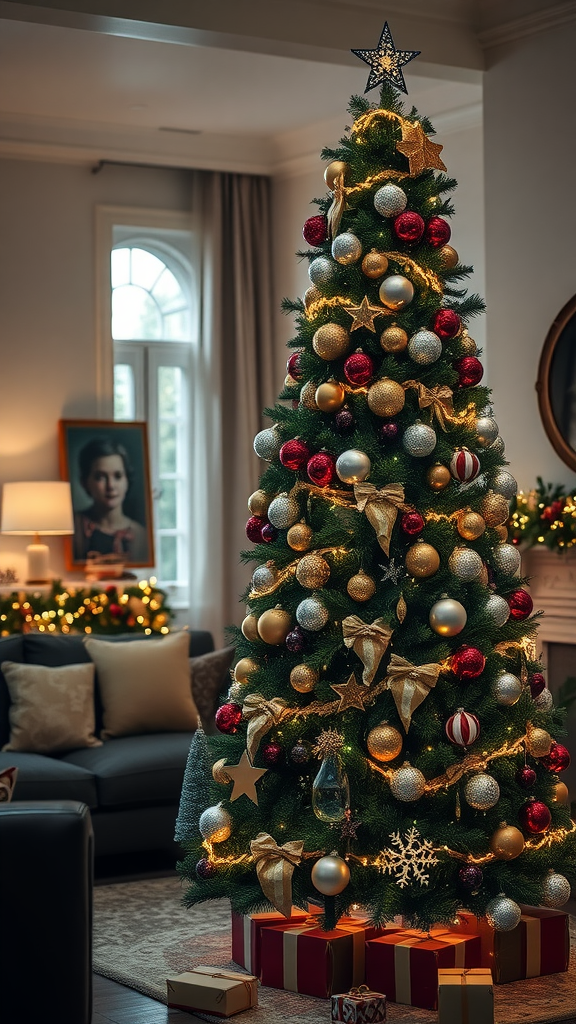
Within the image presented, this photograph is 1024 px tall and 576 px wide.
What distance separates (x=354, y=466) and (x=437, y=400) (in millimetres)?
322

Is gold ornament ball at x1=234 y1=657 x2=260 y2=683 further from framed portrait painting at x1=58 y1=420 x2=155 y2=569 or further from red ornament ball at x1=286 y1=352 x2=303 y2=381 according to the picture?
framed portrait painting at x1=58 y1=420 x2=155 y2=569

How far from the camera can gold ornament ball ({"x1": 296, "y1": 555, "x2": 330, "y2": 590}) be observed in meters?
3.81

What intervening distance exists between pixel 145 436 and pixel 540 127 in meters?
3.28

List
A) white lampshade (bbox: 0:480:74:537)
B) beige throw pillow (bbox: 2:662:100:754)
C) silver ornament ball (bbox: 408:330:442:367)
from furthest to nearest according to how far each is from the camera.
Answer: white lampshade (bbox: 0:480:74:537), beige throw pillow (bbox: 2:662:100:754), silver ornament ball (bbox: 408:330:442:367)

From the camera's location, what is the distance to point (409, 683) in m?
3.68

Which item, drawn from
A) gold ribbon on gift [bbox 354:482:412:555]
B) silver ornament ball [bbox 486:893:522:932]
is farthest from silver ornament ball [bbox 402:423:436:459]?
silver ornament ball [bbox 486:893:522:932]

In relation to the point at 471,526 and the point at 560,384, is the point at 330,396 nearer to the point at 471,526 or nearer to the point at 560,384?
the point at 471,526

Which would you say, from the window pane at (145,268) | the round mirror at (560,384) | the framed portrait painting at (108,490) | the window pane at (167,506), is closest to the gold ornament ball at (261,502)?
the round mirror at (560,384)

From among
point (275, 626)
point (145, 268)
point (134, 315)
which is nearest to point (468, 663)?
point (275, 626)

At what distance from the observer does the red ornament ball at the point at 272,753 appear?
3.87 metres

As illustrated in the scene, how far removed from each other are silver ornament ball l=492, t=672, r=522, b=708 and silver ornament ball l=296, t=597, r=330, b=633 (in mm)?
524

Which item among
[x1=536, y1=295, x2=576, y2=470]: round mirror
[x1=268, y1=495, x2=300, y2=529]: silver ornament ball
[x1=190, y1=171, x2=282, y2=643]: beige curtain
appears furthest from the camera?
[x1=190, y1=171, x2=282, y2=643]: beige curtain

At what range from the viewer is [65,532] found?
7344 millimetres

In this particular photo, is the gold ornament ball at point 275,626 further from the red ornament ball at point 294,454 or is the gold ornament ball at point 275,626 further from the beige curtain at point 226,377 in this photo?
the beige curtain at point 226,377
